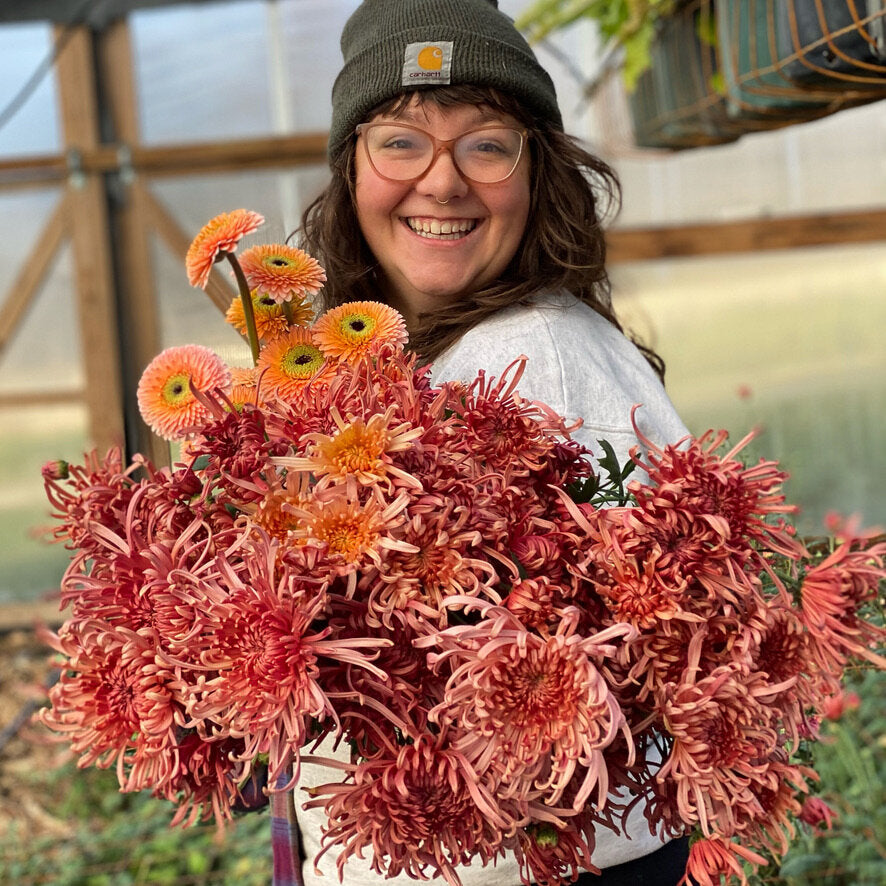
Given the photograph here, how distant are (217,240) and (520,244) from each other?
423mm

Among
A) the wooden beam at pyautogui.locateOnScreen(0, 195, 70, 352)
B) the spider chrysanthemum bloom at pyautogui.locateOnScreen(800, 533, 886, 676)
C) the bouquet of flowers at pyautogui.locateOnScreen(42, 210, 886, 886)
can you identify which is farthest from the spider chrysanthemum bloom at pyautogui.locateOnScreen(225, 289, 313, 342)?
the wooden beam at pyautogui.locateOnScreen(0, 195, 70, 352)

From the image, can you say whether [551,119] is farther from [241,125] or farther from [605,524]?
[241,125]

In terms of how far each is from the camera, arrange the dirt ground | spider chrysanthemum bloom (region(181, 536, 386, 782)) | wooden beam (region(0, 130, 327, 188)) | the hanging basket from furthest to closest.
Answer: wooden beam (region(0, 130, 327, 188)), the dirt ground, the hanging basket, spider chrysanthemum bloom (region(181, 536, 386, 782))

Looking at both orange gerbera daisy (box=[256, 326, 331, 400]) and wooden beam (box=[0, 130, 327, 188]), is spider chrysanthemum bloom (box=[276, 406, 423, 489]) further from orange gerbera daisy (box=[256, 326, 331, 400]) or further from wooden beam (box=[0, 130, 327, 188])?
wooden beam (box=[0, 130, 327, 188])

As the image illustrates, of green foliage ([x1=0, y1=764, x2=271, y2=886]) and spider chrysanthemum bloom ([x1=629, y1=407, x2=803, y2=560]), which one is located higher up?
spider chrysanthemum bloom ([x1=629, y1=407, x2=803, y2=560])

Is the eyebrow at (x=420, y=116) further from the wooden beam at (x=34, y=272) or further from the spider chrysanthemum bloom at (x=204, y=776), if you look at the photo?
the wooden beam at (x=34, y=272)

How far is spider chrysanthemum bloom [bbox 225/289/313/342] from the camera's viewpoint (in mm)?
906

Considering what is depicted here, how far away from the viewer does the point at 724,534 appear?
2.28 feet

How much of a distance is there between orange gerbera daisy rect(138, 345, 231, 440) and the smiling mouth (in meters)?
0.33

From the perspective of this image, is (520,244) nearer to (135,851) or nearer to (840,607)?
(840,607)

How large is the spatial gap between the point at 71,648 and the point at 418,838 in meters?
0.28

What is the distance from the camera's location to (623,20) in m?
2.56

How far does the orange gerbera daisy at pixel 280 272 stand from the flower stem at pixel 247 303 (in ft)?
0.04

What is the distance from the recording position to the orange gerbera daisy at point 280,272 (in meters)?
0.89
